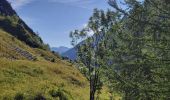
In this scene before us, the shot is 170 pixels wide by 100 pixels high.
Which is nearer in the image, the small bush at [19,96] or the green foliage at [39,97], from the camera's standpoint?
the small bush at [19,96]

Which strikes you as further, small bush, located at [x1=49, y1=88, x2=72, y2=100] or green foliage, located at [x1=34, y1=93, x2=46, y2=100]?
small bush, located at [x1=49, y1=88, x2=72, y2=100]

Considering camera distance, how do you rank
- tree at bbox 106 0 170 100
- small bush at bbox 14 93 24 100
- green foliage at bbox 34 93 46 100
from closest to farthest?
1. tree at bbox 106 0 170 100
2. small bush at bbox 14 93 24 100
3. green foliage at bbox 34 93 46 100

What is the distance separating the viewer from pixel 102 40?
2016 inches

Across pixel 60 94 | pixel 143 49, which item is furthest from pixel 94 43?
pixel 143 49

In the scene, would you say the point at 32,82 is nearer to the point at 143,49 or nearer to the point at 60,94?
the point at 60,94

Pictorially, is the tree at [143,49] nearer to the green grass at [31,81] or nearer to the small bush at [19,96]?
the green grass at [31,81]

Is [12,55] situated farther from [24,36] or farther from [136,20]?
[136,20]

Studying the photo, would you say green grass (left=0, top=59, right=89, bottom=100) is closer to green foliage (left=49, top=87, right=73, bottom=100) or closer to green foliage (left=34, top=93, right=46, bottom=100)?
green foliage (left=34, top=93, right=46, bottom=100)

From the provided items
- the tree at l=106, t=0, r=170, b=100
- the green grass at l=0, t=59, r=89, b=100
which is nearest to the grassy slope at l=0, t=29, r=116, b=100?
the green grass at l=0, t=59, r=89, b=100

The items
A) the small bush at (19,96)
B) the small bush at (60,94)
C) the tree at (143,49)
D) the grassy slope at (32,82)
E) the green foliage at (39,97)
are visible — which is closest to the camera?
the tree at (143,49)

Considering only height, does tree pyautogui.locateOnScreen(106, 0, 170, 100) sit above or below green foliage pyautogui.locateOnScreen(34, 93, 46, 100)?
above

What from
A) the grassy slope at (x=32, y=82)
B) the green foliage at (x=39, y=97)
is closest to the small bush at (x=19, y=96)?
the grassy slope at (x=32, y=82)

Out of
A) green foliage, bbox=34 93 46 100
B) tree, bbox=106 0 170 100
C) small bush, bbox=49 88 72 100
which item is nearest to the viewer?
tree, bbox=106 0 170 100

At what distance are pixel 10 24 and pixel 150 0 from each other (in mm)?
149182
